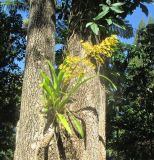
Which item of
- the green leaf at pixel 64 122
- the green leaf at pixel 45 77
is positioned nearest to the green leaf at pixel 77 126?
the green leaf at pixel 64 122

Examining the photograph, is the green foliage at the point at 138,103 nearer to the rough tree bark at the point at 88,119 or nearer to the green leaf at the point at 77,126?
the rough tree bark at the point at 88,119

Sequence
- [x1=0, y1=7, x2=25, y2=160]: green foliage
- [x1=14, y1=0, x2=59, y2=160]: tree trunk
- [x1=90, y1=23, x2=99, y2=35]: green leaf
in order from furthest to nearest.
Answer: [x1=0, y1=7, x2=25, y2=160]: green foliage
[x1=90, y1=23, x2=99, y2=35]: green leaf
[x1=14, y1=0, x2=59, y2=160]: tree trunk

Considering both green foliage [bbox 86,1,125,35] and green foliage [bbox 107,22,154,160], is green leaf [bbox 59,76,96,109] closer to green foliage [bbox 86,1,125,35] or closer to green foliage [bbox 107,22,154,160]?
green foliage [bbox 86,1,125,35]

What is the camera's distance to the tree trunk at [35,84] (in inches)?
171

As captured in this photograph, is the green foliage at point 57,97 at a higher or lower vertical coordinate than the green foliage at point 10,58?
lower

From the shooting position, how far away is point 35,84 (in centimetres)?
459

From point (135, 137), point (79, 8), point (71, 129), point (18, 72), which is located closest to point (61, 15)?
point (79, 8)

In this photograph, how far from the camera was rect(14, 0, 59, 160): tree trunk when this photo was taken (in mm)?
4352

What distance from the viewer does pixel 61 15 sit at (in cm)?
620

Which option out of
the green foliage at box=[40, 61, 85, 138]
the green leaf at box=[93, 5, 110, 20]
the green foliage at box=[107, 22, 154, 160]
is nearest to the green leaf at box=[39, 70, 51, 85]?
the green foliage at box=[40, 61, 85, 138]

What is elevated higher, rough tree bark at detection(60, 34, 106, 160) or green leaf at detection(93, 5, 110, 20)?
green leaf at detection(93, 5, 110, 20)

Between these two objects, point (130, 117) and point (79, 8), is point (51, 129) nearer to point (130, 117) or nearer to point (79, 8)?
point (79, 8)

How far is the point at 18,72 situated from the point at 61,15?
368 inches

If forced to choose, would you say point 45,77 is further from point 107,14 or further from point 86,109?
point 107,14
